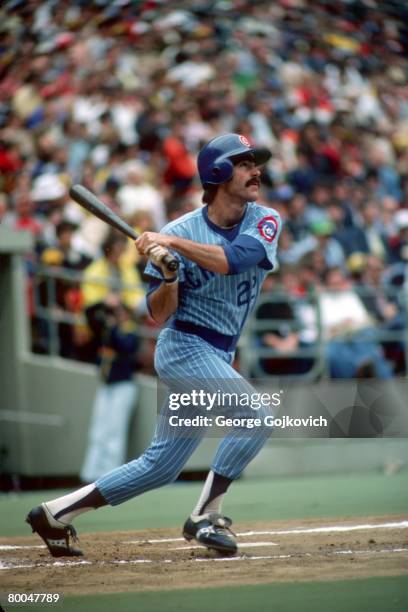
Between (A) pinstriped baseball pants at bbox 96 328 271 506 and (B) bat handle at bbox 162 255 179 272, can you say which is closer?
(B) bat handle at bbox 162 255 179 272

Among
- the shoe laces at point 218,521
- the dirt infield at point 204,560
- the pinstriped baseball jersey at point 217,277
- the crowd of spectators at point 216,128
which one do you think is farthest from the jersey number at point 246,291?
the crowd of spectators at point 216,128

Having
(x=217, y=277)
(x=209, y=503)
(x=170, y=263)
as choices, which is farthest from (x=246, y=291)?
(x=209, y=503)

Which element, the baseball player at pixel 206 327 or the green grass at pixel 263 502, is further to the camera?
the green grass at pixel 263 502

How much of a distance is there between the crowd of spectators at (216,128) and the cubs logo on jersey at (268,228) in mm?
3556

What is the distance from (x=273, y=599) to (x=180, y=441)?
0.88m

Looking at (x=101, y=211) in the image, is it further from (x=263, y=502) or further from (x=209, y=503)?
(x=263, y=502)

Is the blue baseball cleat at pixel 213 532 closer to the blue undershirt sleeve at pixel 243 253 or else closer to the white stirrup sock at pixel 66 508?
the white stirrup sock at pixel 66 508

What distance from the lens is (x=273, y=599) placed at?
12.3 feet

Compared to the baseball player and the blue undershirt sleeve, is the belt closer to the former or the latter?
the baseball player

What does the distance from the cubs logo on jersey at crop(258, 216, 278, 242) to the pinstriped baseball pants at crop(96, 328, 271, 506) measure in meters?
0.46

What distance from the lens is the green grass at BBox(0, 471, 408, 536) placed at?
6.19 m

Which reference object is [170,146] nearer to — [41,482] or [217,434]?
[41,482]

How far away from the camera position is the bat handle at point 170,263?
4164 millimetres

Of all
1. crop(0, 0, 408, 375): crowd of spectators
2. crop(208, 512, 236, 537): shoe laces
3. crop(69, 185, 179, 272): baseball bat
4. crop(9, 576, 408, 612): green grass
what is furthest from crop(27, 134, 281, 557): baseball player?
crop(0, 0, 408, 375): crowd of spectators
